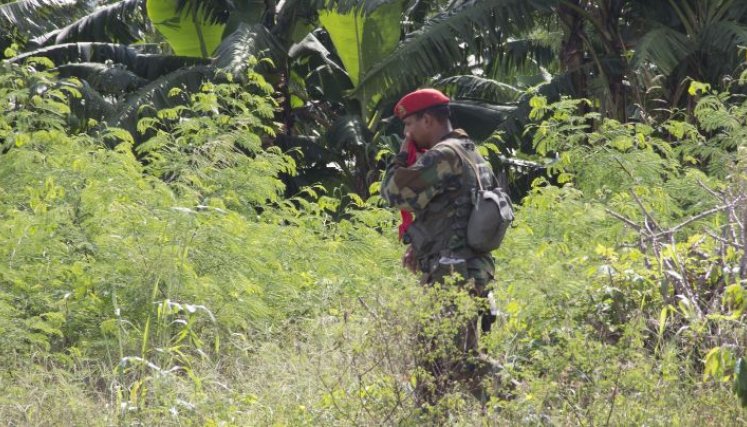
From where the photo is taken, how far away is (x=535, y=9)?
12.5m

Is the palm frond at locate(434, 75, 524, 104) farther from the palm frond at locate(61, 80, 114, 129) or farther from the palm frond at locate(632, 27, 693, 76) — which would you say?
the palm frond at locate(61, 80, 114, 129)

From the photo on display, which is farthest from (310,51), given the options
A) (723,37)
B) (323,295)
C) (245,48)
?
(323,295)

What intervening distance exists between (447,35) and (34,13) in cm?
600

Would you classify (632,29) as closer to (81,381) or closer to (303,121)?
(303,121)

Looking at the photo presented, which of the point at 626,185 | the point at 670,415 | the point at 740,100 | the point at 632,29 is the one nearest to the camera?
the point at 670,415

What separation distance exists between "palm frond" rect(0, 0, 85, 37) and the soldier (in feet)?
36.8

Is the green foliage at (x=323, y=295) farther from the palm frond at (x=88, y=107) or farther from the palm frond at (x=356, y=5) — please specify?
the palm frond at (x=88, y=107)

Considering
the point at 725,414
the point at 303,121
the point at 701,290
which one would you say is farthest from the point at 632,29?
the point at 725,414

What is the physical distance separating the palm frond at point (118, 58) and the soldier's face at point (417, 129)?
9.37m

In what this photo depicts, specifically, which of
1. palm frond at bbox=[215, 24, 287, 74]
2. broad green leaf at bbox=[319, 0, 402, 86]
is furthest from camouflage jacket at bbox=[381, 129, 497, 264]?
broad green leaf at bbox=[319, 0, 402, 86]

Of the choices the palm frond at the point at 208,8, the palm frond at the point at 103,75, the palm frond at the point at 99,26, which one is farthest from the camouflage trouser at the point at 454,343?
the palm frond at the point at 99,26

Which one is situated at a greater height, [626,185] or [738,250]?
[738,250]

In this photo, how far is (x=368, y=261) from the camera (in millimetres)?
8289

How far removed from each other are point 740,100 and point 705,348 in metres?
7.25
